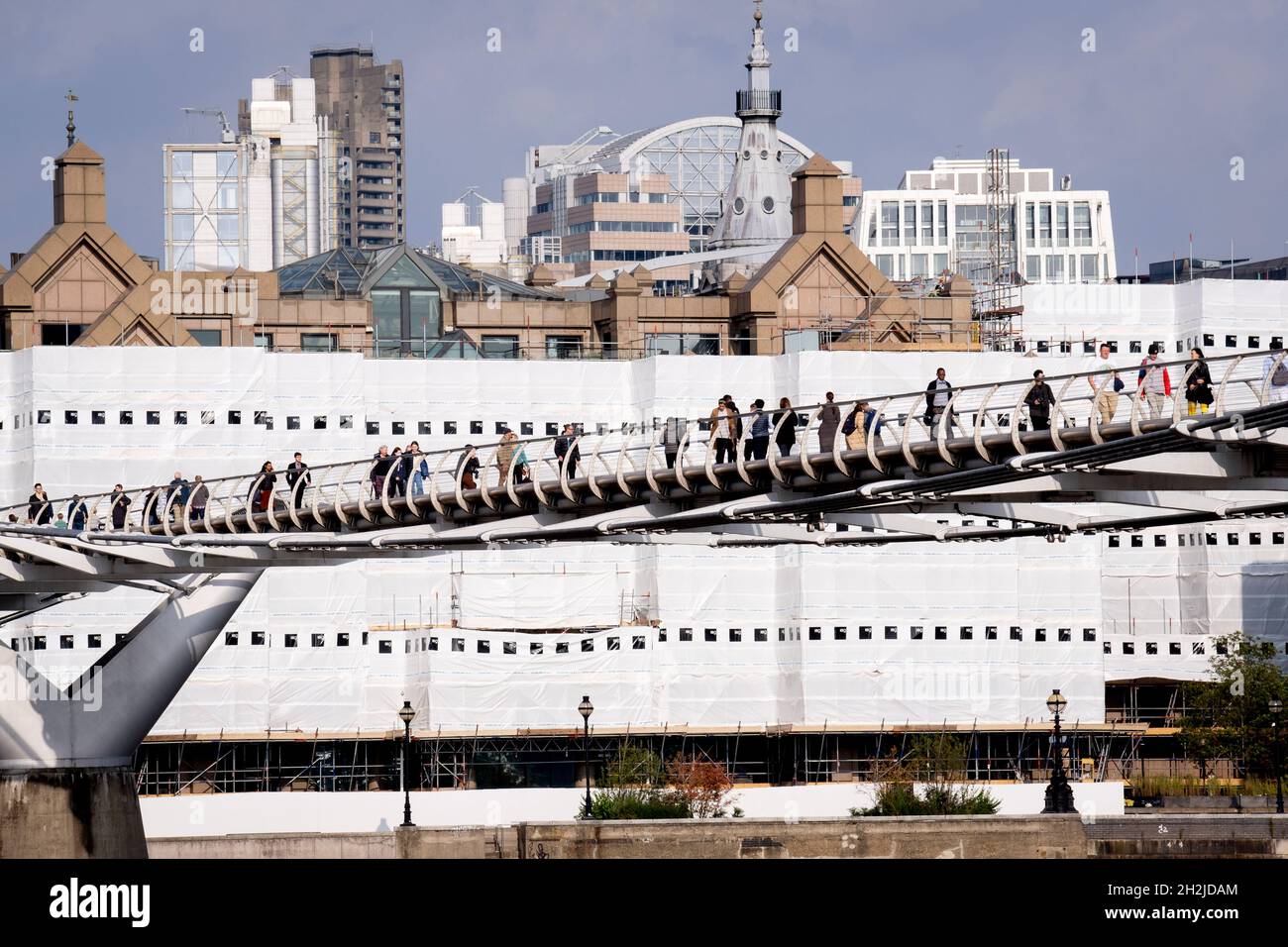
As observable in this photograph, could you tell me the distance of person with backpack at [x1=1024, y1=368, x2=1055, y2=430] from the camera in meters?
40.4

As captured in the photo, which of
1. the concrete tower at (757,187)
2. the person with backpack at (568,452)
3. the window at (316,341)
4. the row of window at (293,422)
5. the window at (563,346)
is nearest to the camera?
the person with backpack at (568,452)

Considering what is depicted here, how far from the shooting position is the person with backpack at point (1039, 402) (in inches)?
1591

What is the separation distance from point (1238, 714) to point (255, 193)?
103584mm

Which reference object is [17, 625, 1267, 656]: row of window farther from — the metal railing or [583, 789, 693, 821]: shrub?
the metal railing

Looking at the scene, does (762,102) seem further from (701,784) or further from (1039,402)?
(1039,402)

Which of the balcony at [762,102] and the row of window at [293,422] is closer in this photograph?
the row of window at [293,422]

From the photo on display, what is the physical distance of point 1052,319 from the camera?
105250 millimetres

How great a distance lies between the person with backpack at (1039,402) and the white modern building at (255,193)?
352ft

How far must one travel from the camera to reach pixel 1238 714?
3302 inches

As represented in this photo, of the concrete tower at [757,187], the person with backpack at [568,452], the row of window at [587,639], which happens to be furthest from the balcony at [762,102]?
the person with backpack at [568,452]

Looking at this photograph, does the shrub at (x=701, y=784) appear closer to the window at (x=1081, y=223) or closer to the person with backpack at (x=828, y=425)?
the person with backpack at (x=828, y=425)

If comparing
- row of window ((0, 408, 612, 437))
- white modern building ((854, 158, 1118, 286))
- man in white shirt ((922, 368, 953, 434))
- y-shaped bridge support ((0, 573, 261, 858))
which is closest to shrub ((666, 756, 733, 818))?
row of window ((0, 408, 612, 437))

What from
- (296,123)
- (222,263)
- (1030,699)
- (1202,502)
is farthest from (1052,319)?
(296,123)
